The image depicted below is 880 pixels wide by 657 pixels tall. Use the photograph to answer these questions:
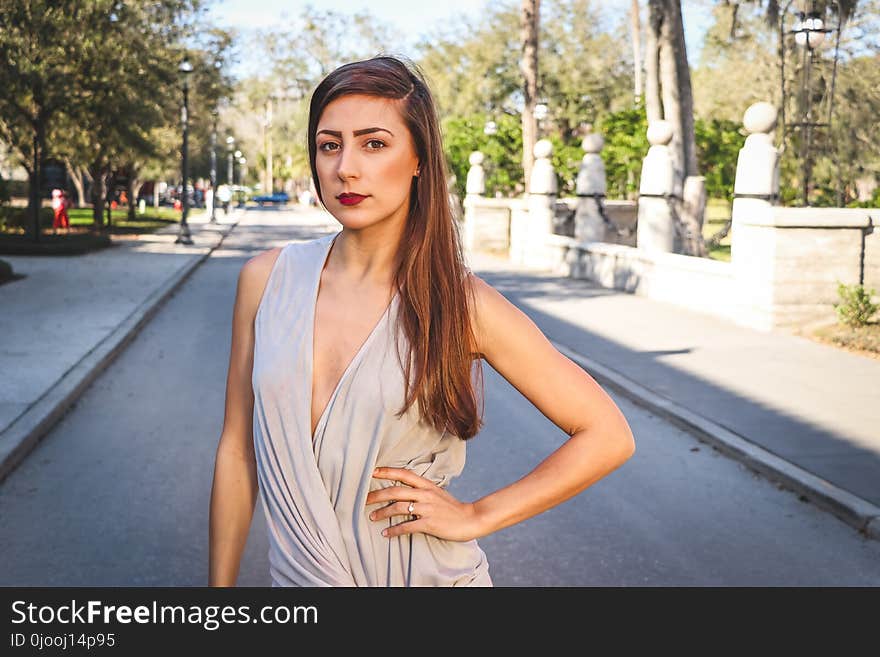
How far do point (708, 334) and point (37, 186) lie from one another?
20943 millimetres

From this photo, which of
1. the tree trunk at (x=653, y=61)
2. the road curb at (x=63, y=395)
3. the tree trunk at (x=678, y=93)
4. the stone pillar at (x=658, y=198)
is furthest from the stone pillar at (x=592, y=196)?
the road curb at (x=63, y=395)

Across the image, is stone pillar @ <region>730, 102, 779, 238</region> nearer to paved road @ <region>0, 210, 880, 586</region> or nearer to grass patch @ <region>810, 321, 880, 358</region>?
grass patch @ <region>810, 321, 880, 358</region>

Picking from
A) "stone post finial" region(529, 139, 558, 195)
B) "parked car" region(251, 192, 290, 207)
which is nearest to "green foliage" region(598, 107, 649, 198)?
"stone post finial" region(529, 139, 558, 195)

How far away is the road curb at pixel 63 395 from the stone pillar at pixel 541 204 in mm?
12150

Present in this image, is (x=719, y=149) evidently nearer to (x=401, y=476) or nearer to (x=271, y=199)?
(x=401, y=476)

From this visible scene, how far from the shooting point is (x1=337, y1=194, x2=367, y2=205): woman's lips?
2.22 m

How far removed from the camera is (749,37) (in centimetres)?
4803

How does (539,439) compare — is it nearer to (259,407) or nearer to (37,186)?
(259,407)

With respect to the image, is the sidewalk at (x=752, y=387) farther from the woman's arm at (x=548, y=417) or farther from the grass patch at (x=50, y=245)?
the grass patch at (x=50, y=245)

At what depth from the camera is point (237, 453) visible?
240cm

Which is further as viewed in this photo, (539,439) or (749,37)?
(749,37)

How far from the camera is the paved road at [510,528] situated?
19.6 ft

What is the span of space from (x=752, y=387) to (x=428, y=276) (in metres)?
9.44
